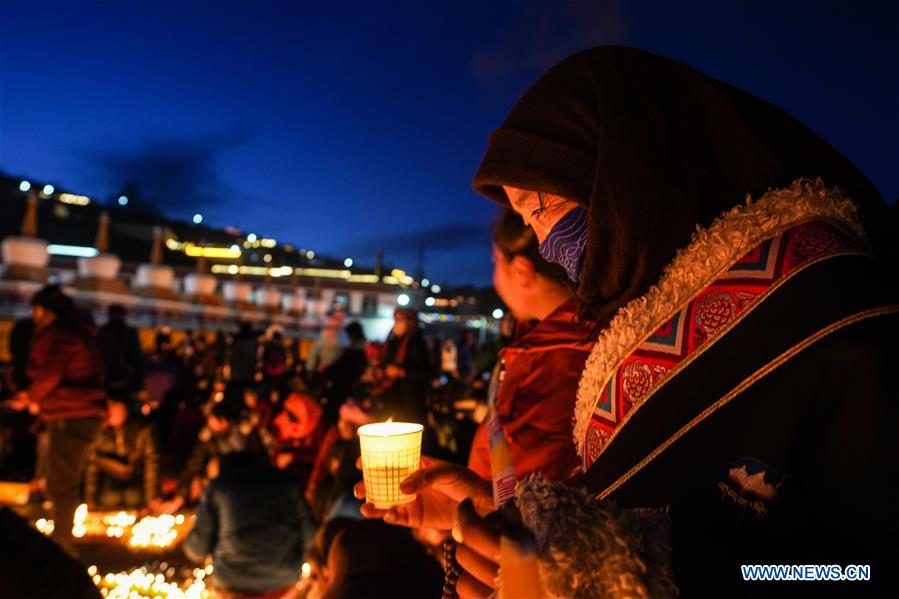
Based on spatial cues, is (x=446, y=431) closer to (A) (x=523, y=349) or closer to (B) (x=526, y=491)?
(A) (x=523, y=349)

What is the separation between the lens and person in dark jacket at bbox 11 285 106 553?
17.5ft

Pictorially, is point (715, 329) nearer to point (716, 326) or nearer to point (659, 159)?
point (716, 326)

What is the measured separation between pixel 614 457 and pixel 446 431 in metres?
7.79

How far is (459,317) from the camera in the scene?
58656 mm

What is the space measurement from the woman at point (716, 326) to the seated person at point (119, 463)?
6476 millimetres

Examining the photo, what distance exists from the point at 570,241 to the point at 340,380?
6881 millimetres

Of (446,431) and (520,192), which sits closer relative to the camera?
(520,192)

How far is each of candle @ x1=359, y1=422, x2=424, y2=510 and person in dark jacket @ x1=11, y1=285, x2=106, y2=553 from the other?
5220mm

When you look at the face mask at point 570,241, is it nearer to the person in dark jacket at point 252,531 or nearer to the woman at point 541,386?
the woman at point 541,386

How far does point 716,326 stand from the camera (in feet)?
2.86

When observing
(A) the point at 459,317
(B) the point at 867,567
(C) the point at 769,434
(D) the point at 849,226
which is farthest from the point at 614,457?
(A) the point at 459,317

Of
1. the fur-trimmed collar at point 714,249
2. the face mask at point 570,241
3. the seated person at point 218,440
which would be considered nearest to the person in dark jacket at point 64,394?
the seated person at point 218,440

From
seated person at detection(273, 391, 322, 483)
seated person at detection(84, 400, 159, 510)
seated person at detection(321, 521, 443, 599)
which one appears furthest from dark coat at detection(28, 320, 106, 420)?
seated person at detection(321, 521, 443, 599)

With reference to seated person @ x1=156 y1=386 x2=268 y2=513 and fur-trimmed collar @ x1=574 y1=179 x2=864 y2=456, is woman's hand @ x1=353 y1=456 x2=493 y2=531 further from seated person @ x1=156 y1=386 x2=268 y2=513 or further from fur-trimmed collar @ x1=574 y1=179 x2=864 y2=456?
seated person @ x1=156 y1=386 x2=268 y2=513
